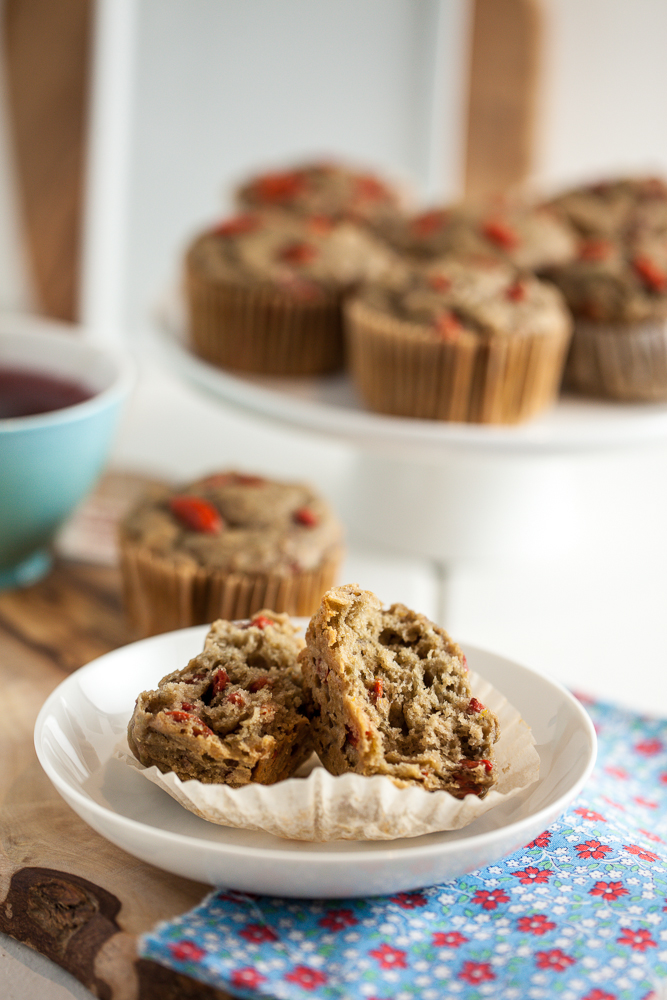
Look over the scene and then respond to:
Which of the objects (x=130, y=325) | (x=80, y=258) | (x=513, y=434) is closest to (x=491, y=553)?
(x=513, y=434)

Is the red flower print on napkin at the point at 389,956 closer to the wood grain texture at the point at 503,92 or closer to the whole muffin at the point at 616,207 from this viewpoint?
the whole muffin at the point at 616,207

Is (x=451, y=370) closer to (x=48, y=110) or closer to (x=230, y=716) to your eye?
(x=230, y=716)

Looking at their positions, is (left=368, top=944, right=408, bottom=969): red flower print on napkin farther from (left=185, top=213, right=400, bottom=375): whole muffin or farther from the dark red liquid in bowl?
(left=185, top=213, right=400, bottom=375): whole muffin

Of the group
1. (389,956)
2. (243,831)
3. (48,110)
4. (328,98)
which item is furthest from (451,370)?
(328,98)

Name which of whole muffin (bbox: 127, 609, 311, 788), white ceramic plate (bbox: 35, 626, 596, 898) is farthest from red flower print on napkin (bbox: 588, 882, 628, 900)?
whole muffin (bbox: 127, 609, 311, 788)

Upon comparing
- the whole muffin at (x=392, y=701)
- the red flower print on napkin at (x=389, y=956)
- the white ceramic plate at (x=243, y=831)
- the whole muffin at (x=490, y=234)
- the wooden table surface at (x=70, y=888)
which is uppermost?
the whole muffin at (x=490, y=234)

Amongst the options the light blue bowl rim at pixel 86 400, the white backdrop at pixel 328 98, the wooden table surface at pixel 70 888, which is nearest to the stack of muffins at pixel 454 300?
the light blue bowl rim at pixel 86 400
